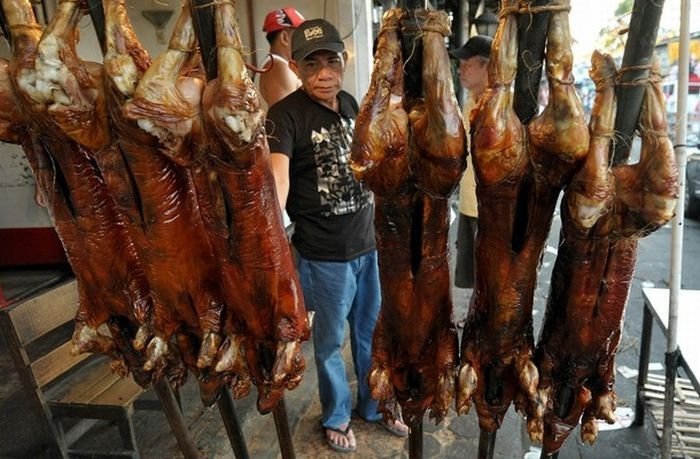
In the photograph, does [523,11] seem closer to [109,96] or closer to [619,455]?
[109,96]

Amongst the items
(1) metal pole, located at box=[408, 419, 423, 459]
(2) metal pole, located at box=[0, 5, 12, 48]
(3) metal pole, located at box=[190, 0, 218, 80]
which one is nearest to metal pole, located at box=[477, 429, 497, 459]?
(1) metal pole, located at box=[408, 419, 423, 459]

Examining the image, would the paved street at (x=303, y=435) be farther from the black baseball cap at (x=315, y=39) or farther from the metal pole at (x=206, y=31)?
the metal pole at (x=206, y=31)

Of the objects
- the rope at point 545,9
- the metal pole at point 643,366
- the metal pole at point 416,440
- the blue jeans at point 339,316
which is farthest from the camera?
the metal pole at point 643,366

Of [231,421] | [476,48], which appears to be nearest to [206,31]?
[231,421]

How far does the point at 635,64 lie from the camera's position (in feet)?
3.21

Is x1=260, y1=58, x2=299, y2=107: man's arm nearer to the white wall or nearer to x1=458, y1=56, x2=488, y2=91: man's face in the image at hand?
x1=458, y1=56, x2=488, y2=91: man's face

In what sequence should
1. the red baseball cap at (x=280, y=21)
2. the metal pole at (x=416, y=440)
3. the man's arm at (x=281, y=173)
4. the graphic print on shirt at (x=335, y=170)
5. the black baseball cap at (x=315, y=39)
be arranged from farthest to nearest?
the red baseball cap at (x=280, y=21) < the graphic print on shirt at (x=335, y=170) < the black baseball cap at (x=315, y=39) < the man's arm at (x=281, y=173) < the metal pole at (x=416, y=440)

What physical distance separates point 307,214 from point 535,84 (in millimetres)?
1836

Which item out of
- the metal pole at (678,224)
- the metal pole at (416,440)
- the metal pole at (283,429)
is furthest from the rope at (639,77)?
the metal pole at (283,429)

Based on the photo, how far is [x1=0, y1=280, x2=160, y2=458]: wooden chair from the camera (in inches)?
99.4

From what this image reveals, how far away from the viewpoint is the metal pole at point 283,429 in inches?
64.9

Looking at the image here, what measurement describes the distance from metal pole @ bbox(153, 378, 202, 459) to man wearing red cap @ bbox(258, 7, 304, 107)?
6.42 feet

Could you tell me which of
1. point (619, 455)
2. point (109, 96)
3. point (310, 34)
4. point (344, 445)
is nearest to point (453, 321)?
point (109, 96)

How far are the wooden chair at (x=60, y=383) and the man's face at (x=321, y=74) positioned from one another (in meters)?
1.82
